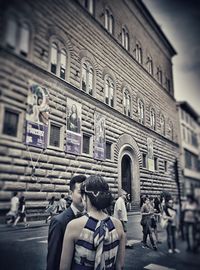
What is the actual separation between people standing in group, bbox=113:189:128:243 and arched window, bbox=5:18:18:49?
116 centimetres

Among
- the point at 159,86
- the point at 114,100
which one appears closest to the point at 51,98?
the point at 114,100

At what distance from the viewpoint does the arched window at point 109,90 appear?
189 cm

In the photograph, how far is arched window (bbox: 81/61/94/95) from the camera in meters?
1.73

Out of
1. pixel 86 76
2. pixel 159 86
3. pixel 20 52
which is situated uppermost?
pixel 159 86

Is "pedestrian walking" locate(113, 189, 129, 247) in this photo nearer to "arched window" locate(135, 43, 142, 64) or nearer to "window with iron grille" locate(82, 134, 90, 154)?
"window with iron grille" locate(82, 134, 90, 154)

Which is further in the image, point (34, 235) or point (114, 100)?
point (114, 100)

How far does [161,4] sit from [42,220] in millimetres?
1724

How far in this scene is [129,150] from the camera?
196 centimetres

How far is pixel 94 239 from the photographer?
1.57 meters

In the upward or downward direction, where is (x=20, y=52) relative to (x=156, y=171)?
upward

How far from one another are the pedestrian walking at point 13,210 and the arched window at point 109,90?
99 centimetres

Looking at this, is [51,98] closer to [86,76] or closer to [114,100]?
[86,76]

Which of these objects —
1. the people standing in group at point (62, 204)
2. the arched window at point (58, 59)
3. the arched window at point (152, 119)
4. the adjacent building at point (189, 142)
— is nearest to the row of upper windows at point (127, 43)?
the arched window at point (152, 119)

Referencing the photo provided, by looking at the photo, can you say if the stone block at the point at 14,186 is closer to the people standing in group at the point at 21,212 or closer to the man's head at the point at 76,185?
the people standing in group at the point at 21,212
